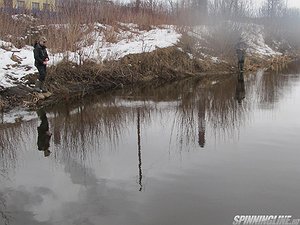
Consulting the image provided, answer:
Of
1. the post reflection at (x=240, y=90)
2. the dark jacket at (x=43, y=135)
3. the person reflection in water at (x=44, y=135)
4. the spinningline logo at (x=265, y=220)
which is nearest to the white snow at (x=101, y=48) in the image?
the person reflection in water at (x=44, y=135)

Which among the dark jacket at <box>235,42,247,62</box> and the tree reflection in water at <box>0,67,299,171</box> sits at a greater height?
the dark jacket at <box>235,42,247,62</box>

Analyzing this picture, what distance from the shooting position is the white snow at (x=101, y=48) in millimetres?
15008

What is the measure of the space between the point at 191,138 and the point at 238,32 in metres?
20.4

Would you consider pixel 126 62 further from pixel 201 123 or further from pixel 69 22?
pixel 201 123

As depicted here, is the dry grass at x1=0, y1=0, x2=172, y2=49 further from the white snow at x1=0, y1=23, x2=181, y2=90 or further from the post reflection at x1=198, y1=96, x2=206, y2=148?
the post reflection at x1=198, y1=96, x2=206, y2=148

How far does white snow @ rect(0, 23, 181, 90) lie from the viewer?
49.2 ft

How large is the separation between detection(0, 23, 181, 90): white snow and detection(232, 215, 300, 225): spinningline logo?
1060 centimetres

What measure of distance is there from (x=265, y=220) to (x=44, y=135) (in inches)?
237

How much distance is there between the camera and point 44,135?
9523 mm

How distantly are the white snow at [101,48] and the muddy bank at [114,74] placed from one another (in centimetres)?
39

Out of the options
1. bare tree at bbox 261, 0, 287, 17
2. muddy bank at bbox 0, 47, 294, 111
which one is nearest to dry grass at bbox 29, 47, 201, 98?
muddy bank at bbox 0, 47, 294, 111

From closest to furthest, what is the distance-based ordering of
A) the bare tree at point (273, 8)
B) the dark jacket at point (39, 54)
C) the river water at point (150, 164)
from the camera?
the river water at point (150, 164) < the dark jacket at point (39, 54) < the bare tree at point (273, 8)

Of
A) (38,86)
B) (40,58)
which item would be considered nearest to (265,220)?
(40,58)

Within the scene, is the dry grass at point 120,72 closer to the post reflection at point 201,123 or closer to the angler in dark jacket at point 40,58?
the angler in dark jacket at point 40,58
